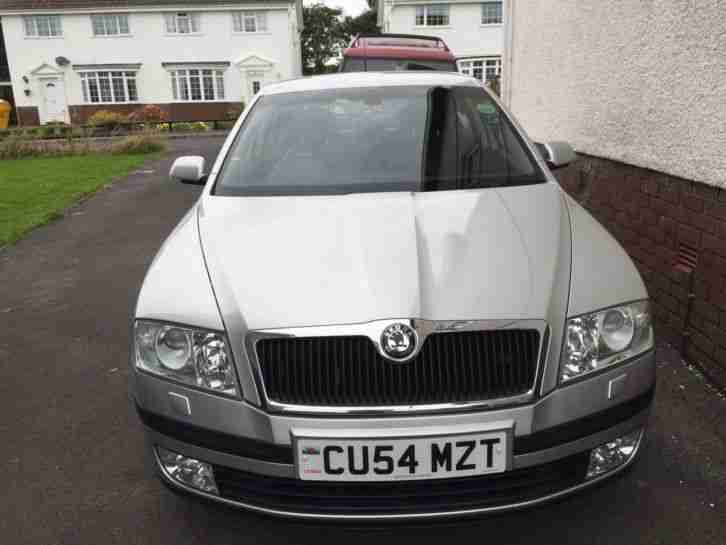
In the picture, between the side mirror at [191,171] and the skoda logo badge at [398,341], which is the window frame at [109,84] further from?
the skoda logo badge at [398,341]

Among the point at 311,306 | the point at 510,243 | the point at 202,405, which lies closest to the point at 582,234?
the point at 510,243

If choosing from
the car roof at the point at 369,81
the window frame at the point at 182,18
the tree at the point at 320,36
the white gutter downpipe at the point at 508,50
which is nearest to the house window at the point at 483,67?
the window frame at the point at 182,18

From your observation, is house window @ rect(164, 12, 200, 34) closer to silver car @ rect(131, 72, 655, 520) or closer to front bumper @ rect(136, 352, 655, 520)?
silver car @ rect(131, 72, 655, 520)

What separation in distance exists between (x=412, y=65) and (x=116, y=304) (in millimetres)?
7212

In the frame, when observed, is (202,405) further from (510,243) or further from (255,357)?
(510,243)

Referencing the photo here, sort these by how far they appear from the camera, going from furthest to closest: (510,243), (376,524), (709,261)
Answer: (709,261) → (510,243) → (376,524)

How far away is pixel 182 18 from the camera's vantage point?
33.7 m

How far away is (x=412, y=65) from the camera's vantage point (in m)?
10.6

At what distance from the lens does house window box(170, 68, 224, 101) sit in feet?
111

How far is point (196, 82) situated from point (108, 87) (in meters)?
4.73

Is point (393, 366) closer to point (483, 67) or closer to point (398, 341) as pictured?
point (398, 341)

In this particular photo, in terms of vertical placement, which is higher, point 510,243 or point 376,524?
point 510,243

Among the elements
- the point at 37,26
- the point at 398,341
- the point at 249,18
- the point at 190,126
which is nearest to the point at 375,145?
the point at 398,341

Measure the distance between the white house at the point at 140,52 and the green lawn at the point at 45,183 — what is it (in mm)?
18161
